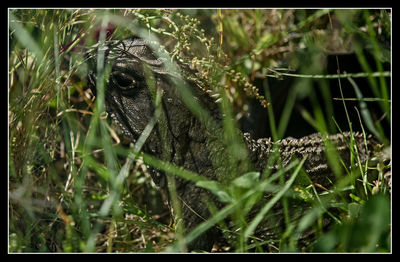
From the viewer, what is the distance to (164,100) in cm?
209

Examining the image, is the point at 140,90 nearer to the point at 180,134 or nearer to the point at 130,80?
the point at 130,80

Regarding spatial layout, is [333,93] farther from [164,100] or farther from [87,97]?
[87,97]

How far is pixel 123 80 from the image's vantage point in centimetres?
206

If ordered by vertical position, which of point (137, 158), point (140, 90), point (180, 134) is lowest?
point (137, 158)

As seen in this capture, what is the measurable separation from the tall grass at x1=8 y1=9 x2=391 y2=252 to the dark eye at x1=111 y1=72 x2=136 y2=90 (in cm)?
7

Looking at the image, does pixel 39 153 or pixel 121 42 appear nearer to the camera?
pixel 121 42

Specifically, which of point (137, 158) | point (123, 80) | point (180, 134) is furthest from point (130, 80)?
point (137, 158)

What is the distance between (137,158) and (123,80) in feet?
1.67

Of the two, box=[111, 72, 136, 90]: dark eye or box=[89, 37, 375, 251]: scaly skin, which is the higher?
box=[111, 72, 136, 90]: dark eye

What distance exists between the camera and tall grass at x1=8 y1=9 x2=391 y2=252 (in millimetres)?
1706

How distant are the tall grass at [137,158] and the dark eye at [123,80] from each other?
7cm

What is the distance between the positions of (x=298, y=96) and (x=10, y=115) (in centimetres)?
174

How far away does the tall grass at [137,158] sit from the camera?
1706mm

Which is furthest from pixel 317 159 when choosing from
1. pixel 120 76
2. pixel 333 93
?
pixel 120 76
